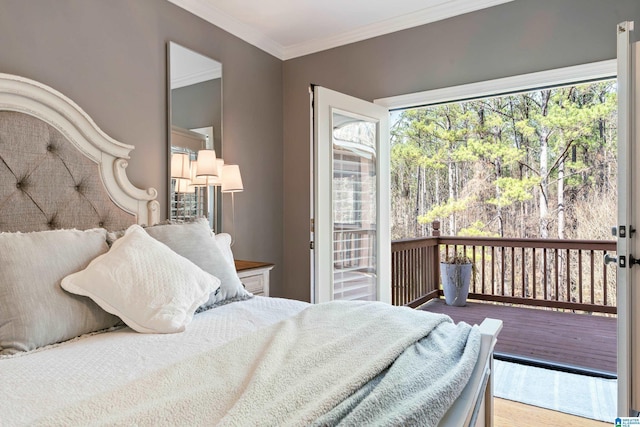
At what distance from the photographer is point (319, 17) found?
119 inches

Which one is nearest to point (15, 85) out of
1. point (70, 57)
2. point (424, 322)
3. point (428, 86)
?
point (70, 57)

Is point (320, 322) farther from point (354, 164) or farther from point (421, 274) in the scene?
point (421, 274)

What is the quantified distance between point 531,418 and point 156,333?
1987 mm

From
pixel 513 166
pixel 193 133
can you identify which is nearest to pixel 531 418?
pixel 193 133

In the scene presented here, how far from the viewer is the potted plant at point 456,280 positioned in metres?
4.68

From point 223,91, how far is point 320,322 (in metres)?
2.20

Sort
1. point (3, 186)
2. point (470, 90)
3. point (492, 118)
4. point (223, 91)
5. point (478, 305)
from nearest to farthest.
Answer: point (3, 186), point (470, 90), point (223, 91), point (478, 305), point (492, 118)

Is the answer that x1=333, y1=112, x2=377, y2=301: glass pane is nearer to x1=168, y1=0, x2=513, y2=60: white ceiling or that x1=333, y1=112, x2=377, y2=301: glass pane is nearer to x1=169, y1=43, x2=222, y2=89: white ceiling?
x1=168, y1=0, x2=513, y2=60: white ceiling

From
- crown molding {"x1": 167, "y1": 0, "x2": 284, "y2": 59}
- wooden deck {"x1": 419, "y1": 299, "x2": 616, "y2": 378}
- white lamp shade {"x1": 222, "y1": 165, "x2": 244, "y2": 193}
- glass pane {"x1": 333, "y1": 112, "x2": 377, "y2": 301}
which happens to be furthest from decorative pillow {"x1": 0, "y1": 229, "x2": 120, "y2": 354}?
wooden deck {"x1": 419, "y1": 299, "x2": 616, "y2": 378}

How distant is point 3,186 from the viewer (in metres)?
1.76

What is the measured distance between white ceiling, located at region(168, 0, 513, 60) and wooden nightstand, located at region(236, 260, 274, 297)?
1.80 meters

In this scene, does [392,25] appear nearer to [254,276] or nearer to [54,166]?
[254,276]

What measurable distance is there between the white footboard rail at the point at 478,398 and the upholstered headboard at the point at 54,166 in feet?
6.20

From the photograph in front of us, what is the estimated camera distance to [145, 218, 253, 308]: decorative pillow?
174 centimetres
